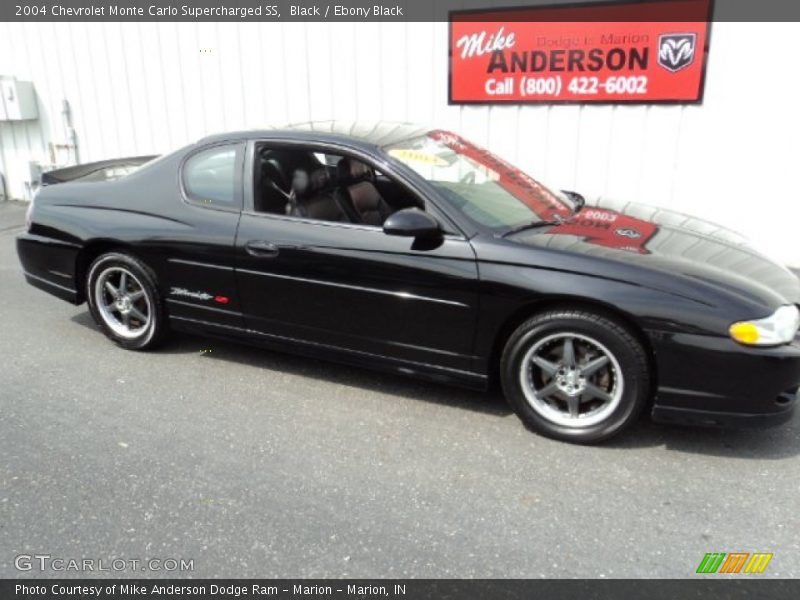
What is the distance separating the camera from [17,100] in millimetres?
8906

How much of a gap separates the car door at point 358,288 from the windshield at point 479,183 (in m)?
0.32

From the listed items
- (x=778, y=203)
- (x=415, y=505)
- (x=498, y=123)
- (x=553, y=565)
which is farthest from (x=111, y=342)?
(x=778, y=203)

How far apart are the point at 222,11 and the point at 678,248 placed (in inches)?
249

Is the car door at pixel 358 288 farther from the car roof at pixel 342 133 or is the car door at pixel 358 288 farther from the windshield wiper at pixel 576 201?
the windshield wiper at pixel 576 201

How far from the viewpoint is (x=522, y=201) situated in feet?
13.0

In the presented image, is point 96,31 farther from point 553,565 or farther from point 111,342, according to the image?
point 553,565

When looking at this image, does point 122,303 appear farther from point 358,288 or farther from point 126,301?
point 358,288

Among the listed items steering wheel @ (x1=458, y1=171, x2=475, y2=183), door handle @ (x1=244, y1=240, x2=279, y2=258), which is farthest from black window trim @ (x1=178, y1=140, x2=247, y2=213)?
steering wheel @ (x1=458, y1=171, x2=475, y2=183)

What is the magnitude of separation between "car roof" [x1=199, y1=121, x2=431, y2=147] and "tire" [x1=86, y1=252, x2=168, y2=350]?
97 cm

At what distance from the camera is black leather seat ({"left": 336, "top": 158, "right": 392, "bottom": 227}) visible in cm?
392

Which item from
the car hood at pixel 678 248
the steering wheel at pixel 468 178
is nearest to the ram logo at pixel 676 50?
the car hood at pixel 678 248

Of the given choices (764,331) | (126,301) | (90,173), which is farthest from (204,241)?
(764,331)

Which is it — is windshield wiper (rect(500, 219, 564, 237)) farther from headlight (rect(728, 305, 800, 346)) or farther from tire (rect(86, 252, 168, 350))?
tire (rect(86, 252, 168, 350))

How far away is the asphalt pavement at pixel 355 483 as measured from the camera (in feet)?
8.58
